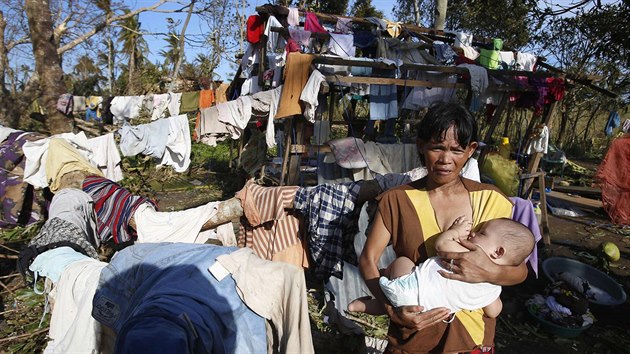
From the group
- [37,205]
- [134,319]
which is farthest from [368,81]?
[37,205]

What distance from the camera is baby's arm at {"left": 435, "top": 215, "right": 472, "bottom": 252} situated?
148 centimetres

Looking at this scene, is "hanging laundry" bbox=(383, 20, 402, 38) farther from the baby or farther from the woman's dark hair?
the baby

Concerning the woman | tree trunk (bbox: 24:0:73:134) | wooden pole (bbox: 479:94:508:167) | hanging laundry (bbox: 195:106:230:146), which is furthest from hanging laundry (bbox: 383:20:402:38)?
the woman

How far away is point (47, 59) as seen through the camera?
228 inches

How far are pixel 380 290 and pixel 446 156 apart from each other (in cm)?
69

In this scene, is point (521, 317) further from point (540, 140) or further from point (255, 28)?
point (255, 28)

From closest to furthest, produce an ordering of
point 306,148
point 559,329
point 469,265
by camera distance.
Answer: point 469,265 → point 559,329 → point 306,148

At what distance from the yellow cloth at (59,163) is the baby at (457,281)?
12.3 feet

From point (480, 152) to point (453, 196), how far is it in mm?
4064

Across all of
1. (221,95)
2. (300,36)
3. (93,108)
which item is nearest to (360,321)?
(300,36)

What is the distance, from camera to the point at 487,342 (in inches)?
64.3

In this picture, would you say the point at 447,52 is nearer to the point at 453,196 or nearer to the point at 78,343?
the point at 453,196

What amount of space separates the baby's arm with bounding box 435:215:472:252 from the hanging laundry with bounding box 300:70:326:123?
2.73 m

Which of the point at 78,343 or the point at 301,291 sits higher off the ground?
the point at 301,291
